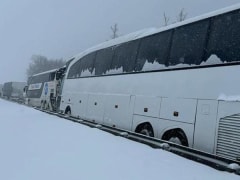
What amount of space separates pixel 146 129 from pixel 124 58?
126 inches

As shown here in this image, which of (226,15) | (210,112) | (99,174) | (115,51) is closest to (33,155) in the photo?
(99,174)

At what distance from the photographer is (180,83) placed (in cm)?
964

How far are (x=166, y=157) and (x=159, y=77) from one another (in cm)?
440

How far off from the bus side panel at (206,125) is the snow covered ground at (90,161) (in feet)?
4.75

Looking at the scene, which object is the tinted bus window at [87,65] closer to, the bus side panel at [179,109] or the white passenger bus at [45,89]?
the bus side panel at [179,109]

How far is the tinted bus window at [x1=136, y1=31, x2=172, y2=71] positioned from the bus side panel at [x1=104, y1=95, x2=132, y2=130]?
1.32 metres

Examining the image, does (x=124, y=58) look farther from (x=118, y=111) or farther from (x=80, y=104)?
(x=80, y=104)

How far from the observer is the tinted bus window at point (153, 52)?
35.7 ft

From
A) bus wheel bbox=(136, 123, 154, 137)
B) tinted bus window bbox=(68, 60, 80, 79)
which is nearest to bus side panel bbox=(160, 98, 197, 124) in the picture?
bus wheel bbox=(136, 123, 154, 137)

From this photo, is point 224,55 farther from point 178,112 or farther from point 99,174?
point 99,174

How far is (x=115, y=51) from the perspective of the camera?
14.5 metres

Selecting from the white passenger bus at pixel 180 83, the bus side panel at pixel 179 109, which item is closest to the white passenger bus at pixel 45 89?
the white passenger bus at pixel 180 83

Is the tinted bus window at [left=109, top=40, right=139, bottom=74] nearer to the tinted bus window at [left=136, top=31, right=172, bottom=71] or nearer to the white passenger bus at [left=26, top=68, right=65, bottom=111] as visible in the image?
the tinted bus window at [left=136, top=31, right=172, bottom=71]

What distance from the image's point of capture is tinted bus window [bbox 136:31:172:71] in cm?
1087
